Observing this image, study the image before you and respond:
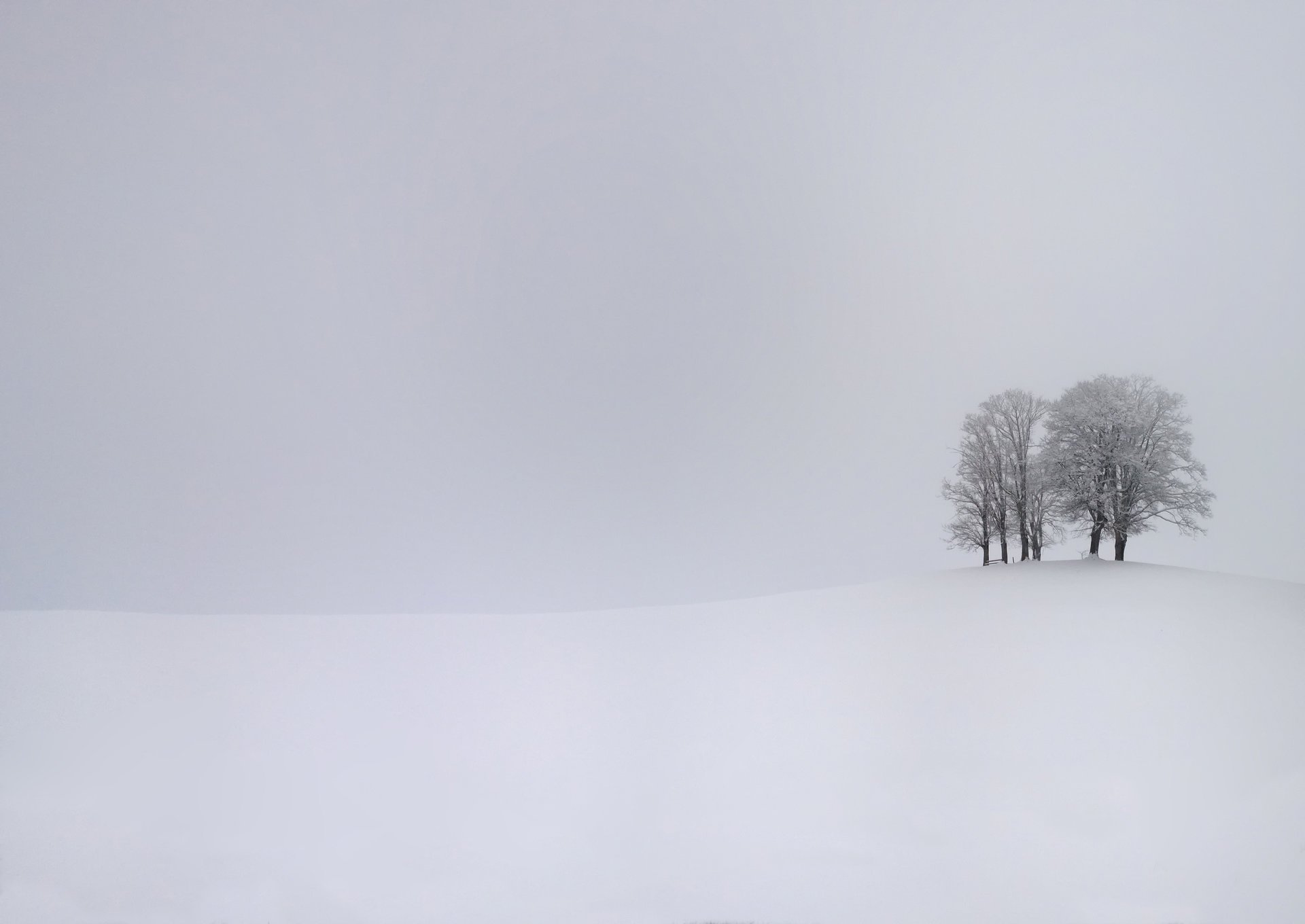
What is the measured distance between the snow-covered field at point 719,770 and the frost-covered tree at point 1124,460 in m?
0.32

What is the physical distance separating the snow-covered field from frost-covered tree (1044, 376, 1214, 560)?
0.32 meters

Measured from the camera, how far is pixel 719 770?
406 cm

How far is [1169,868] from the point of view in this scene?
335 centimetres

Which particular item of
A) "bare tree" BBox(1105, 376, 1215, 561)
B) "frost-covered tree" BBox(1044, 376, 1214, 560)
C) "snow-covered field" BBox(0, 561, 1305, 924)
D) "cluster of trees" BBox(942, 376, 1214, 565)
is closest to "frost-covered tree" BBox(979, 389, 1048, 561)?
"cluster of trees" BBox(942, 376, 1214, 565)

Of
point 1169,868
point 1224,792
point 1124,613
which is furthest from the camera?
point 1124,613

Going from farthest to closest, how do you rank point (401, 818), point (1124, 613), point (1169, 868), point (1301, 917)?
point (1124, 613)
point (401, 818)
point (1169, 868)
point (1301, 917)

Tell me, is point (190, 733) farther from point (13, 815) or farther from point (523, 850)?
point (523, 850)

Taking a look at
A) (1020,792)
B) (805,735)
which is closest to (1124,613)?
(1020,792)

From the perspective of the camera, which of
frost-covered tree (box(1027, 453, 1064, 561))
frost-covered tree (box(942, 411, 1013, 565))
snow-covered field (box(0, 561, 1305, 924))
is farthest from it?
frost-covered tree (box(942, 411, 1013, 565))

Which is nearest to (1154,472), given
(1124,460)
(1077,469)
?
(1124,460)

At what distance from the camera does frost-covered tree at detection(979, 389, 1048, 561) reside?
5.49m

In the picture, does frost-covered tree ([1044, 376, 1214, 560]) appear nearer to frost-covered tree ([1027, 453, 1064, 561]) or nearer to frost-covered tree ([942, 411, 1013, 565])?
frost-covered tree ([1027, 453, 1064, 561])

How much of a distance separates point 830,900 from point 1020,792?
1.04m

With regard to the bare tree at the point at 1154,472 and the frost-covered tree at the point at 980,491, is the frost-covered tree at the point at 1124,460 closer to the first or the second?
the bare tree at the point at 1154,472
